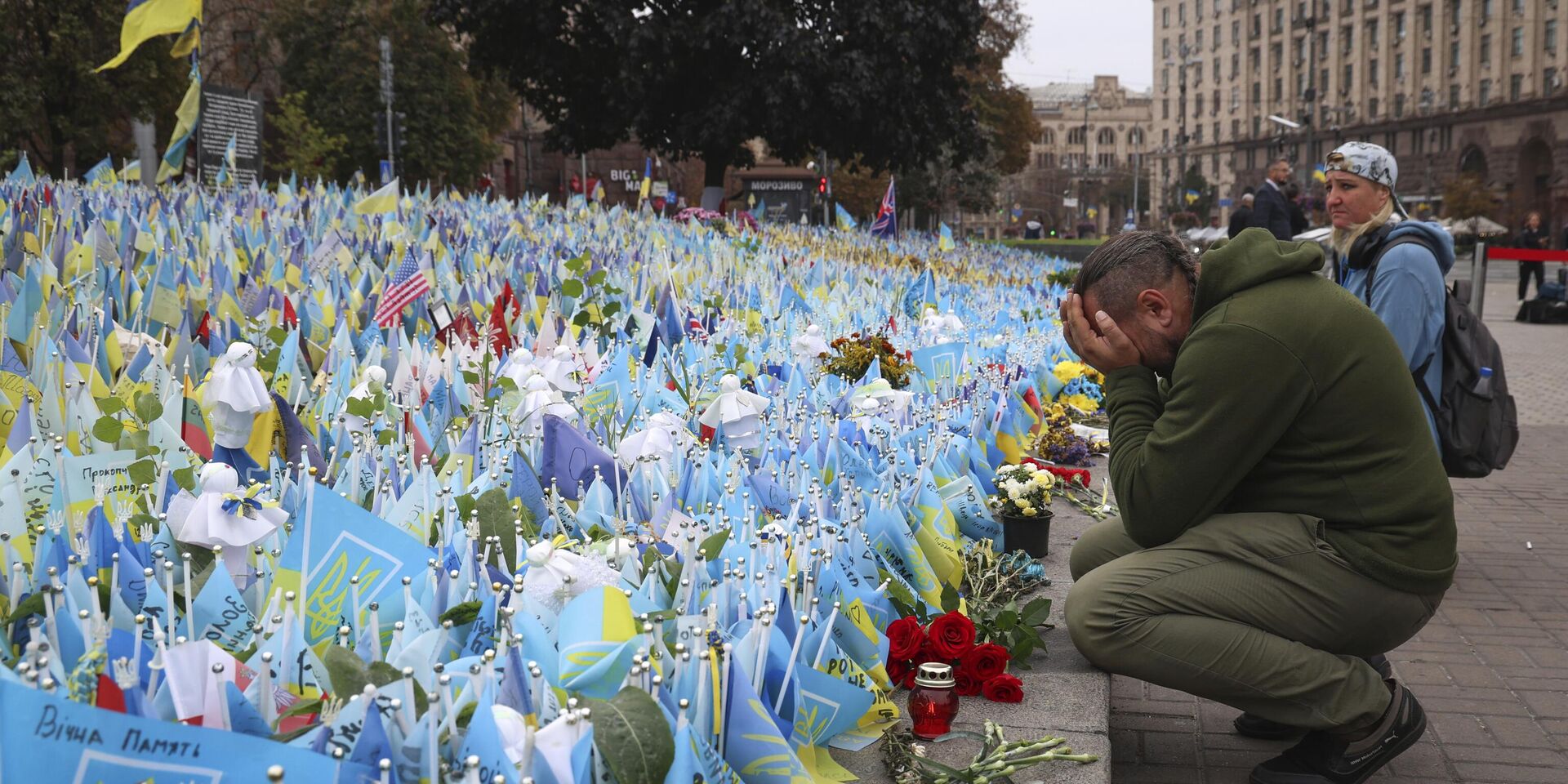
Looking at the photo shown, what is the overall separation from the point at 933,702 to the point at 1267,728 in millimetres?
1159

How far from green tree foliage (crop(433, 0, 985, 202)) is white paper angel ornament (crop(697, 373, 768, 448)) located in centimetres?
1350

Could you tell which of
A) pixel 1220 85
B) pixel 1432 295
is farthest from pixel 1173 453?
pixel 1220 85

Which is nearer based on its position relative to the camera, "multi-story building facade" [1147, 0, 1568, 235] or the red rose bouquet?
the red rose bouquet

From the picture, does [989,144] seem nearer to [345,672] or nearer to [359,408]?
[359,408]

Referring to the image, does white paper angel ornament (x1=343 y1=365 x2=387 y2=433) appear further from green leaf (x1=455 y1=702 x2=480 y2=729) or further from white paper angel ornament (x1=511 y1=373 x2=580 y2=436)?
green leaf (x1=455 y1=702 x2=480 y2=729)

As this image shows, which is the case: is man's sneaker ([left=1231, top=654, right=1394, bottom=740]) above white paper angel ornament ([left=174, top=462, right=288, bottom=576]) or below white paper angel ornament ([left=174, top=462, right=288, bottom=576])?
below

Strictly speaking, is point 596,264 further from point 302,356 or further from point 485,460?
point 485,460

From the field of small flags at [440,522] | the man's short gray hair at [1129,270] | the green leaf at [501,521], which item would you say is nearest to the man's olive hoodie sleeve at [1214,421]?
the man's short gray hair at [1129,270]

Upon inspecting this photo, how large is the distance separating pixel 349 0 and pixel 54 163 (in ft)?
41.0

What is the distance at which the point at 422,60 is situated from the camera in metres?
31.8

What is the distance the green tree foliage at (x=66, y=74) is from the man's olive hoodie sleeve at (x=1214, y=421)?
20086 mm

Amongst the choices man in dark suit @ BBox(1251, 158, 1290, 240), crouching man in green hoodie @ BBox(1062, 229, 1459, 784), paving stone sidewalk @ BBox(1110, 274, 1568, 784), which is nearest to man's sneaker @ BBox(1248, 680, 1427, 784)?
crouching man in green hoodie @ BBox(1062, 229, 1459, 784)

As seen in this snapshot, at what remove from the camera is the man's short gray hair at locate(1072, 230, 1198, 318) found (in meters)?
2.78

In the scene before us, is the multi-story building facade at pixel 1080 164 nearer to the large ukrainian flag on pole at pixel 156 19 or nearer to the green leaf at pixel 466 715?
the large ukrainian flag on pole at pixel 156 19
